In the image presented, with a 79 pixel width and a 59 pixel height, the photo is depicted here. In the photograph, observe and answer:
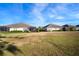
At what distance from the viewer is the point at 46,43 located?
5.40ft

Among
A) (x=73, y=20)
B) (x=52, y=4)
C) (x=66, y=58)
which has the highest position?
(x=52, y=4)

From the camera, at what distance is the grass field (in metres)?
1.63

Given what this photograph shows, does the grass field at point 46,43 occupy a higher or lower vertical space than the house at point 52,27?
lower

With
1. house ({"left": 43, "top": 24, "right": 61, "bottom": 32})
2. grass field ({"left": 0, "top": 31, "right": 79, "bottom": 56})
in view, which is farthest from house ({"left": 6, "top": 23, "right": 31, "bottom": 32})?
house ({"left": 43, "top": 24, "right": 61, "bottom": 32})

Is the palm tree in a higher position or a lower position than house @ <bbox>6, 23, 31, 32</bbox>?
lower

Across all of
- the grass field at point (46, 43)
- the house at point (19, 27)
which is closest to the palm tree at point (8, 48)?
the grass field at point (46, 43)

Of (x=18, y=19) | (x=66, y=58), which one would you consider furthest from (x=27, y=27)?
(x=66, y=58)

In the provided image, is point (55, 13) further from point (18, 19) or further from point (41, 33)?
point (18, 19)

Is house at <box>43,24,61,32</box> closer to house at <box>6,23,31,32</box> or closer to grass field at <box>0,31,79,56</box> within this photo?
grass field at <box>0,31,79,56</box>

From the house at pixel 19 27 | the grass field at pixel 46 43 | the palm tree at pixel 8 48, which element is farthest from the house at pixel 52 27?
the palm tree at pixel 8 48

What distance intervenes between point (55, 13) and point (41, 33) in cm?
22

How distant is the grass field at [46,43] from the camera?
5.36ft

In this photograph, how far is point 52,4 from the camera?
1.65 meters

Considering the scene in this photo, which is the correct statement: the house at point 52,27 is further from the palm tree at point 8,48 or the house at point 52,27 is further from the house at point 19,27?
the palm tree at point 8,48
